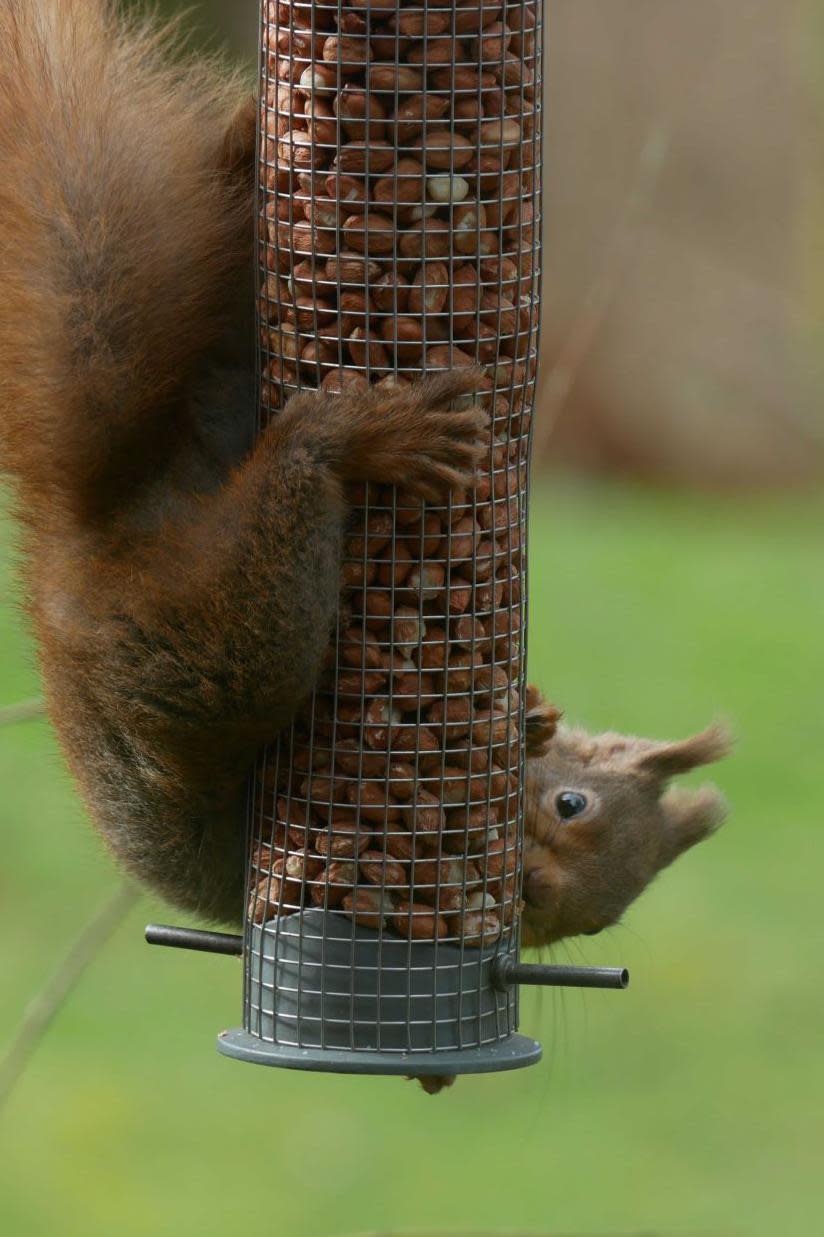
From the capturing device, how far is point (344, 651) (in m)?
2.72

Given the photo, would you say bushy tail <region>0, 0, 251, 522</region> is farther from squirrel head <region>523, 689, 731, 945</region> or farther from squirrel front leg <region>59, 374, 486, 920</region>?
squirrel head <region>523, 689, 731, 945</region>

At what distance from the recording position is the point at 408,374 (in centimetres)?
263

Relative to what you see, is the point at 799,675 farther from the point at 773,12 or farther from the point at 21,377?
the point at 21,377

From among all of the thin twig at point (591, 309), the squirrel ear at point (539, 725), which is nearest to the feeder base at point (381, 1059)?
the squirrel ear at point (539, 725)

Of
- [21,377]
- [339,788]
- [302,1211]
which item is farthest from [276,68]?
[302,1211]

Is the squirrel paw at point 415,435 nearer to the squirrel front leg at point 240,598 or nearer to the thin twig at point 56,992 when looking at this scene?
the squirrel front leg at point 240,598

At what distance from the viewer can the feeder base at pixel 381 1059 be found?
2.63 m

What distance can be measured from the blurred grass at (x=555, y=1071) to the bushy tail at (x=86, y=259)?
1734 mm

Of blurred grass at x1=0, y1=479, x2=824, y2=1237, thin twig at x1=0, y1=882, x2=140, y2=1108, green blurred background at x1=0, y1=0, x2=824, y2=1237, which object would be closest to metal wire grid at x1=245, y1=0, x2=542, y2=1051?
thin twig at x1=0, y1=882, x2=140, y2=1108

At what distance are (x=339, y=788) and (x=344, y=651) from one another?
0.18m

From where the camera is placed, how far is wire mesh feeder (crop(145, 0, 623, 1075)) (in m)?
2.57

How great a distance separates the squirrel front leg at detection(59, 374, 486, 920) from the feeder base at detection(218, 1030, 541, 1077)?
1.18ft

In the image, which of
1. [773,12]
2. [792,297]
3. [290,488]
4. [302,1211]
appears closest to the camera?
[290,488]

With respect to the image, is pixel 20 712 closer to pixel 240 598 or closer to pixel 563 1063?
pixel 240 598
